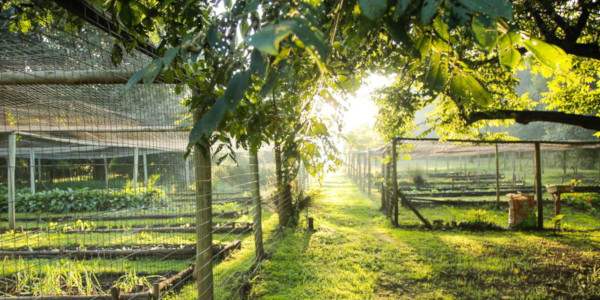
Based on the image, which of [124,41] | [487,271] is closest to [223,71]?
[124,41]

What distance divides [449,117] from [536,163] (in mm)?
2660

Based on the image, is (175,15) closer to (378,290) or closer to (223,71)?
(223,71)

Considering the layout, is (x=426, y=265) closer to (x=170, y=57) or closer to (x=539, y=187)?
(x=539, y=187)

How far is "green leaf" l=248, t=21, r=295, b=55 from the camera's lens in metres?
0.51

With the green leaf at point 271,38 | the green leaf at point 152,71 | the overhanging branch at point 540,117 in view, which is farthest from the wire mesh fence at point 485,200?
the green leaf at point 271,38

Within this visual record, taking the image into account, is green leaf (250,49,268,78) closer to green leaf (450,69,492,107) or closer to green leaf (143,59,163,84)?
Result: green leaf (143,59,163,84)

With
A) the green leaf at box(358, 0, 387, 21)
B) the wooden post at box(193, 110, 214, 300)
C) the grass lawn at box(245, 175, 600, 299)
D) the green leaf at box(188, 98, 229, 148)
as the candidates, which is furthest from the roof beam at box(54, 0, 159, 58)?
the grass lawn at box(245, 175, 600, 299)

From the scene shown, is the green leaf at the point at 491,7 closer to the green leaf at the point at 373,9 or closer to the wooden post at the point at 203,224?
the green leaf at the point at 373,9

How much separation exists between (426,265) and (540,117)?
14.6 feet

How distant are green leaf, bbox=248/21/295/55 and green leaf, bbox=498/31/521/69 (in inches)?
22.4

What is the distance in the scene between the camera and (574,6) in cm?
582

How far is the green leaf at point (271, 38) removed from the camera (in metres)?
0.51

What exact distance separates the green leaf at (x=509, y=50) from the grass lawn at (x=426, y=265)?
4002mm

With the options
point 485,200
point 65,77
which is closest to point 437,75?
point 65,77
